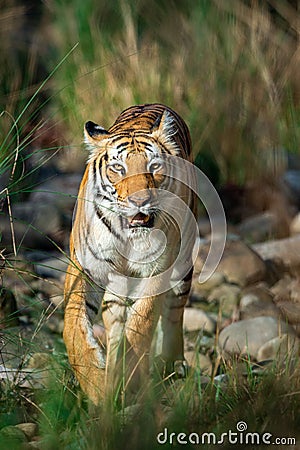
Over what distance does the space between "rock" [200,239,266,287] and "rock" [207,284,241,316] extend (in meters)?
0.09

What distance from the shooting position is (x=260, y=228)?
823cm

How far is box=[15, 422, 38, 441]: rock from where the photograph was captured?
3863 millimetres

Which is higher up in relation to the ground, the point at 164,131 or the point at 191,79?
the point at 191,79

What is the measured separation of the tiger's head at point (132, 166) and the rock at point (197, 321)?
71.4 inches

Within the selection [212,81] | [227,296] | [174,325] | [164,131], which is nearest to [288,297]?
[227,296]

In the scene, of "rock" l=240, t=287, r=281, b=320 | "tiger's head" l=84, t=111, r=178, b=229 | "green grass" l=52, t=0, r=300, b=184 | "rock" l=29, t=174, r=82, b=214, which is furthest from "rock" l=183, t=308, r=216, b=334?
"green grass" l=52, t=0, r=300, b=184

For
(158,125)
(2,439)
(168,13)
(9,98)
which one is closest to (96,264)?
(158,125)

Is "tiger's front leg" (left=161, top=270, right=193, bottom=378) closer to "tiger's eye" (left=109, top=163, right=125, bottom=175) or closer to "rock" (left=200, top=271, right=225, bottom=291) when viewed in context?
"tiger's eye" (left=109, top=163, right=125, bottom=175)

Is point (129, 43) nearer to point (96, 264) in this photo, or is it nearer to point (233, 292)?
point (233, 292)

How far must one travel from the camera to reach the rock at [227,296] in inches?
264

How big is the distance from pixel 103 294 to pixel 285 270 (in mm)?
2817

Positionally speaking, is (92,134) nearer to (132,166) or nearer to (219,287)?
(132,166)

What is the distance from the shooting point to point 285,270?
7301mm

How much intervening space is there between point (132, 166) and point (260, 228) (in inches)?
151
